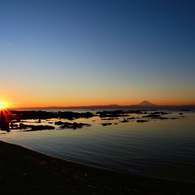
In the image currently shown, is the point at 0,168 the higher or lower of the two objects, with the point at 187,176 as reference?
higher

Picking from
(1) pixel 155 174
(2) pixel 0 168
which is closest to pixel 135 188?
(1) pixel 155 174

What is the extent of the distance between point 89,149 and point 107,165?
21.3 ft

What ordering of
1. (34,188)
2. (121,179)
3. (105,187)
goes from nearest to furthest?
(34,188) → (105,187) → (121,179)

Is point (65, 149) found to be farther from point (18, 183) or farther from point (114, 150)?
point (18, 183)

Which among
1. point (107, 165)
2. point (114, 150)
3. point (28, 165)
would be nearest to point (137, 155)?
point (114, 150)

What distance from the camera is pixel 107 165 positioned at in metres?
16.1

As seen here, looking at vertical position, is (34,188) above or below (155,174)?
above

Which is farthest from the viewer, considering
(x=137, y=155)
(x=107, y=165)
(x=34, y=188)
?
(x=137, y=155)

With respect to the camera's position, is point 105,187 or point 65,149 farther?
point 65,149

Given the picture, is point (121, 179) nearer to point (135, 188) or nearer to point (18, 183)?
point (135, 188)

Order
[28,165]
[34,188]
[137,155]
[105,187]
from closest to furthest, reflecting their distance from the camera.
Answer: [34,188] < [105,187] < [28,165] < [137,155]

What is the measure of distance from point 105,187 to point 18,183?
15.7ft

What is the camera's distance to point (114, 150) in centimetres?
2158

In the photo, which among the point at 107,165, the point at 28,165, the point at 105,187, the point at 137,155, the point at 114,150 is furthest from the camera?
the point at 114,150
